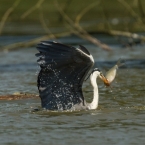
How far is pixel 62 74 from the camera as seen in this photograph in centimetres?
1002

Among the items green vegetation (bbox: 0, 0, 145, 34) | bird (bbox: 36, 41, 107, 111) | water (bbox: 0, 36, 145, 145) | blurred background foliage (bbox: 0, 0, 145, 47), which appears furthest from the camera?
green vegetation (bbox: 0, 0, 145, 34)

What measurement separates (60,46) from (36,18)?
63.2ft

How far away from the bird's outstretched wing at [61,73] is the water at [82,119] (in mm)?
180

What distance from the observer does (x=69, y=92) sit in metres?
10.2

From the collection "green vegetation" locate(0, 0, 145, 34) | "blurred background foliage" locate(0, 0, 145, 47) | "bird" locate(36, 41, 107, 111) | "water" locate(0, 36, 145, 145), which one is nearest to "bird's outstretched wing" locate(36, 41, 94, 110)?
"bird" locate(36, 41, 107, 111)

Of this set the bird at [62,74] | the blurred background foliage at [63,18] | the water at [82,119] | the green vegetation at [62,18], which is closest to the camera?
the water at [82,119]

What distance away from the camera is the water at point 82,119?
8547 millimetres

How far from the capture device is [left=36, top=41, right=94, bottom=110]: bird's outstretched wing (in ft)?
32.0

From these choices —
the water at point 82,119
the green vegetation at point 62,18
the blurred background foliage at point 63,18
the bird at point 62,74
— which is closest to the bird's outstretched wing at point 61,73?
the bird at point 62,74

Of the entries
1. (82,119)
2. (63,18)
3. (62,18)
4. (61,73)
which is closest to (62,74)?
(61,73)

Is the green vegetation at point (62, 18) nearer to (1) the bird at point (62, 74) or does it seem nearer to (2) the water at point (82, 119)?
(2) the water at point (82, 119)

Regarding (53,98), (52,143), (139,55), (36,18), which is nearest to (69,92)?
(53,98)

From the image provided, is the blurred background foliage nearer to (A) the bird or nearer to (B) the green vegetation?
(B) the green vegetation

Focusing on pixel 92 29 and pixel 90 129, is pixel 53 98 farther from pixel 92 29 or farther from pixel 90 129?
pixel 92 29
